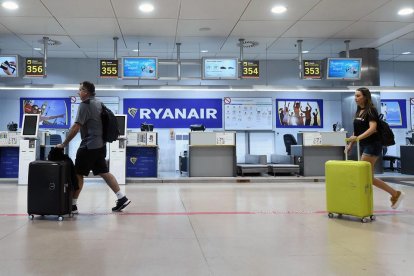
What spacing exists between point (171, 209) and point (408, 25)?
7.21m

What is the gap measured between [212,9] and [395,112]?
820 centimetres

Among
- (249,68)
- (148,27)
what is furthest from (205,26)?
(249,68)

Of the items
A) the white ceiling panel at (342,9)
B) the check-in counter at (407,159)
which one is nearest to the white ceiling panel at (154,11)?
the white ceiling panel at (342,9)

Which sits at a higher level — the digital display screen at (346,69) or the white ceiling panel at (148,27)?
the white ceiling panel at (148,27)

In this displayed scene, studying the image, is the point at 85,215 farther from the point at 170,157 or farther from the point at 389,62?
the point at 389,62

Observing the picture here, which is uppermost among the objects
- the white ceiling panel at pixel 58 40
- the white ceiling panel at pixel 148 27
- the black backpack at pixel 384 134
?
the white ceiling panel at pixel 58 40

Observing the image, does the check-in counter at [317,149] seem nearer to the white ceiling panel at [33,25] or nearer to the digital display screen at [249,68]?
the digital display screen at [249,68]

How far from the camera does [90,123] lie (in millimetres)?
3971

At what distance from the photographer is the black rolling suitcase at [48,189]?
3.65m

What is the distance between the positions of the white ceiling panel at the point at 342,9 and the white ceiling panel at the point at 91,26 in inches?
167

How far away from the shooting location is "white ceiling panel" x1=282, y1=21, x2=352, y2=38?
801 cm

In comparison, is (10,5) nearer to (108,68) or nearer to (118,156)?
(108,68)

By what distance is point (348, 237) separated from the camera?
2.98 m

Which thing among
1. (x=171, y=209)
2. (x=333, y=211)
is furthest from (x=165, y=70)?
(x=333, y=211)
